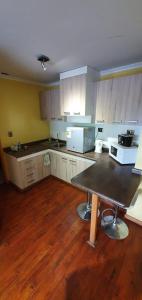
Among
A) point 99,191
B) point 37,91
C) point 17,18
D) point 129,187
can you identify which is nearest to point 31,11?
point 17,18

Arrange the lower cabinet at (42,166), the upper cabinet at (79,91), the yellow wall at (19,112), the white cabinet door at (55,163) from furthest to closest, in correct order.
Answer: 1. the white cabinet door at (55,163)
2. the yellow wall at (19,112)
3. the lower cabinet at (42,166)
4. the upper cabinet at (79,91)

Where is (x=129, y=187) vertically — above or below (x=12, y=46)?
below

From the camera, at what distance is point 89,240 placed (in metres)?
1.67

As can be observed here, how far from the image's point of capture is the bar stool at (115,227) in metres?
1.73

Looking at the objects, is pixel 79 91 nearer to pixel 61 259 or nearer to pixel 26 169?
pixel 26 169

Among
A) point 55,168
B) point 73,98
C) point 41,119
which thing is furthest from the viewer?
point 41,119

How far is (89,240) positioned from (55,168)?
65.3 inches

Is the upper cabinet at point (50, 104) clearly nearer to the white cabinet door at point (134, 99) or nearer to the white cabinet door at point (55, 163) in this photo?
the white cabinet door at point (55, 163)

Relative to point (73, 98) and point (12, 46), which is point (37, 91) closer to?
point (73, 98)

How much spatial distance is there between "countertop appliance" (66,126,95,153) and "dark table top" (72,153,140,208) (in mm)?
692

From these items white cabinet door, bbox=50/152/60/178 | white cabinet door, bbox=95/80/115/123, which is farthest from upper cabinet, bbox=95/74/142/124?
white cabinet door, bbox=50/152/60/178

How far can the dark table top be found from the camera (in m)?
1.16

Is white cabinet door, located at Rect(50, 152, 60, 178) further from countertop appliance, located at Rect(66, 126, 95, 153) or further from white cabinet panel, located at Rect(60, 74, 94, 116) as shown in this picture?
white cabinet panel, located at Rect(60, 74, 94, 116)

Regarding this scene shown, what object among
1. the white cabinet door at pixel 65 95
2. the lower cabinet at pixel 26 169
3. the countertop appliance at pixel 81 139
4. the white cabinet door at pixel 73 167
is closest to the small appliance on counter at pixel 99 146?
the countertop appliance at pixel 81 139
